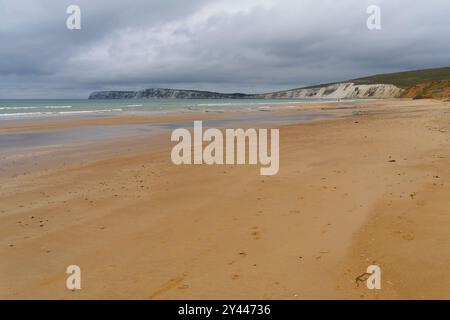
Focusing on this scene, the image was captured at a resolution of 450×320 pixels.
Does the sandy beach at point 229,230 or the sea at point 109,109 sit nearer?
the sandy beach at point 229,230

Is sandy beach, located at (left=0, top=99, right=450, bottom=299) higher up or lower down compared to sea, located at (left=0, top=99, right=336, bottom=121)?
lower down

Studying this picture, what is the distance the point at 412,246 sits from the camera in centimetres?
473

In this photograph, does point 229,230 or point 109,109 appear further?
point 109,109

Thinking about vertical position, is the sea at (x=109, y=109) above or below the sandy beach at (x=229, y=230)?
above

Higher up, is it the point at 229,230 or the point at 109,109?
the point at 109,109

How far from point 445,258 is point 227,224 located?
274 cm

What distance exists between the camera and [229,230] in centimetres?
551

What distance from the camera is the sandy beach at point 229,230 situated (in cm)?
400

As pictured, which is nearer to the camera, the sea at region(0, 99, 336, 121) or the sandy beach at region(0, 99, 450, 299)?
the sandy beach at region(0, 99, 450, 299)

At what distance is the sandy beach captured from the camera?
4000mm
